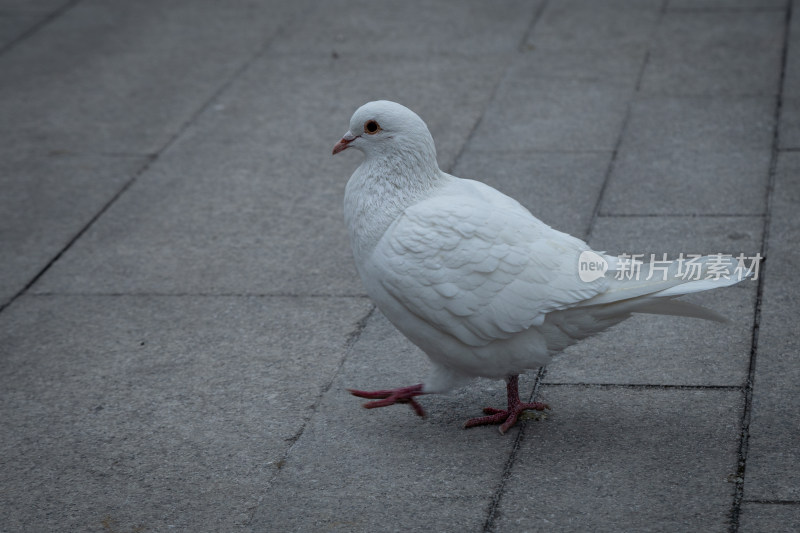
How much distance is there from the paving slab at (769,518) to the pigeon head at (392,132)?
6.15 ft

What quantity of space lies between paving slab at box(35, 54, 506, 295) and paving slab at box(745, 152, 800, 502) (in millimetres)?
2226

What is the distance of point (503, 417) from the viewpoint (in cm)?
439

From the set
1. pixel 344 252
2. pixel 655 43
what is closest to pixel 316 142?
pixel 344 252

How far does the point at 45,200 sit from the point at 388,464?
3921 millimetres

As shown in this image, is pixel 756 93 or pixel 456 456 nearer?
pixel 456 456

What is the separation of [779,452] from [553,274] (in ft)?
3.85

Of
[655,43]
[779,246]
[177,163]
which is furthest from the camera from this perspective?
[655,43]

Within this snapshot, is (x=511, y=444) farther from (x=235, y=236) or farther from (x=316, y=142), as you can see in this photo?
(x=316, y=142)

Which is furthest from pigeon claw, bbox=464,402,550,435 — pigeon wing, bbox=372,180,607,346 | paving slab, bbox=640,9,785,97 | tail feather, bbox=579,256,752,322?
paving slab, bbox=640,9,785,97

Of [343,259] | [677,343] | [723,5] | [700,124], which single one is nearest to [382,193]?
[677,343]

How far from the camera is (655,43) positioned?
28.6 ft

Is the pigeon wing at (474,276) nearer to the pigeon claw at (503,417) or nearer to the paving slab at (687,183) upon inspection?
the pigeon claw at (503,417)

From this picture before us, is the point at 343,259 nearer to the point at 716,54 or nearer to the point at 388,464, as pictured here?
the point at 388,464

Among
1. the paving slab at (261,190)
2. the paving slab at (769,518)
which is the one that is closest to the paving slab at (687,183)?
the paving slab at (261,190)
